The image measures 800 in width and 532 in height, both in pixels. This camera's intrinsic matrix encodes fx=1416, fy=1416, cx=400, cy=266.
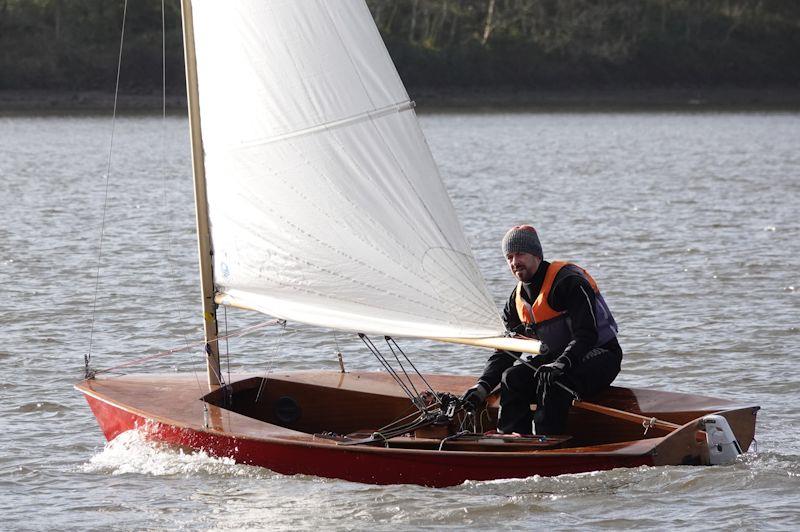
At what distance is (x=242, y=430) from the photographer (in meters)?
7.14

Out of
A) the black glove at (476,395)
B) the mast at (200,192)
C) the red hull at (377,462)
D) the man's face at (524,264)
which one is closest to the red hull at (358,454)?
the red hull at (377,462)

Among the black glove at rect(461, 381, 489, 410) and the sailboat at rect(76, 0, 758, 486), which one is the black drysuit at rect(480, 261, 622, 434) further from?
the sailboat at rect(76, 0, 758, 486)

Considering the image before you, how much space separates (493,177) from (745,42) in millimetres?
50430

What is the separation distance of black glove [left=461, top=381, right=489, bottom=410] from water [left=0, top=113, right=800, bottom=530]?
0.54m

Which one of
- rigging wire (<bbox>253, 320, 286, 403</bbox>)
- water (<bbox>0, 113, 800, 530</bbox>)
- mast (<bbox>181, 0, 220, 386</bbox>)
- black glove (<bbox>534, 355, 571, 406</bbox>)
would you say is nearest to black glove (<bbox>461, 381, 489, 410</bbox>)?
black glove (<bbox>534, 355, 571, 406</bbox>)

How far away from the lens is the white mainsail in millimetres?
7289

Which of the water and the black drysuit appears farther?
the black drysuit

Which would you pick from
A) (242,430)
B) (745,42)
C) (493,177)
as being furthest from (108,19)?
(242,430)

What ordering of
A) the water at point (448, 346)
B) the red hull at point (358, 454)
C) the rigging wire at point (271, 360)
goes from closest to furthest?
the red hull at point (358, 454) < the water at point (448, 346) < the rigging wire at point (271, 360)

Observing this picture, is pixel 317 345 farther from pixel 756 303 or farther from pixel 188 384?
pixel 756 303

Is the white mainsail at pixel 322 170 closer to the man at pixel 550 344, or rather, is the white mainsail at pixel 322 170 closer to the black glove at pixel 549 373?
the man at pixel 550 344

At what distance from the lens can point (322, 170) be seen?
741cm

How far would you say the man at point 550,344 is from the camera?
23.3 ft

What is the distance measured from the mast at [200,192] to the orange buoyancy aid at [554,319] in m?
1.71
